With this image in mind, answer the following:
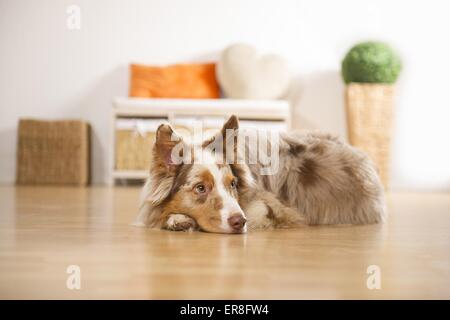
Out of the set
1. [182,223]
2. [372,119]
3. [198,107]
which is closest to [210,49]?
[198,107]

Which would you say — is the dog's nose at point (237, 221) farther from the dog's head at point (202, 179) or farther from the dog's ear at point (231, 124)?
the dog's ear at point (231, 124)

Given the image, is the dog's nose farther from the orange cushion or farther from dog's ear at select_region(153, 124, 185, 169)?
the orange cushion

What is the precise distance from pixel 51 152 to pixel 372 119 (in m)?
3.31

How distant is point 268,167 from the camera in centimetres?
238

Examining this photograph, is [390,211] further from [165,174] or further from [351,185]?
[165,174]

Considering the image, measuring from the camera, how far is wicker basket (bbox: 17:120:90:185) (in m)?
5.77

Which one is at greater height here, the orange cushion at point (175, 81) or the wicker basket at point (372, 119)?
the orange cushion at point (175, 81)

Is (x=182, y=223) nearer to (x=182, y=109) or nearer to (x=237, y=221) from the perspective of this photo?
(x=237, y=221)

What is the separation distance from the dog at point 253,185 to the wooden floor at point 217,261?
8 cm

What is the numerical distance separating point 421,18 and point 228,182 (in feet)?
16.5

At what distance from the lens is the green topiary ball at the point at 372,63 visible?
557 centimetres

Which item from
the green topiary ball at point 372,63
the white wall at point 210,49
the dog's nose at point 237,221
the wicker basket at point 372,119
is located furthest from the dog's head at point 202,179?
the white wall at point 210,49
